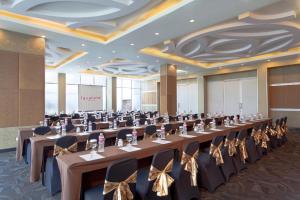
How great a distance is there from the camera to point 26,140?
5.18 metres

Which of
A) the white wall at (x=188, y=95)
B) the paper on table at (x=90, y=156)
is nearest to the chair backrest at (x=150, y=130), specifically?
the paper on table at (x=90, y=156)

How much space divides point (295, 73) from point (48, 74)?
15763 millimetres

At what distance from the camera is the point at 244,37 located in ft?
23.9

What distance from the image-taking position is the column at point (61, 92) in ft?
48.2

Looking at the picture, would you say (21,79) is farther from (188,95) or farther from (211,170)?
(188,95)

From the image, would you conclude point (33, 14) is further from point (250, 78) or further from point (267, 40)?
point (250, 78)

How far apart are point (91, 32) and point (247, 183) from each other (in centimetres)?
659

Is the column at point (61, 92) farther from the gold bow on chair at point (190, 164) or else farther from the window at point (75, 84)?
the gold bow on chair at point (190, 164)

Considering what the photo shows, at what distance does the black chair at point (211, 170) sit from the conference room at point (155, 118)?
A: 0.06ft

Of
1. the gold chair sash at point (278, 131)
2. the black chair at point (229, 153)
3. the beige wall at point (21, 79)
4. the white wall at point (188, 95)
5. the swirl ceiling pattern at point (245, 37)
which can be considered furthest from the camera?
the white wall at point (188, 95)

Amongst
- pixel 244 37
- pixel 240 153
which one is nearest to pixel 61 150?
pixel 240 153

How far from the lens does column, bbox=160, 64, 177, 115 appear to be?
11.4 m

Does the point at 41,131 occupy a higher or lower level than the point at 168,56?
lower

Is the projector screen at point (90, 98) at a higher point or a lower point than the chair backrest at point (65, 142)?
higher
